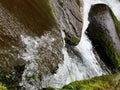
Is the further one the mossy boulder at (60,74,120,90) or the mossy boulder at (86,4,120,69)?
the mossy boulder at (86,4,120,69)

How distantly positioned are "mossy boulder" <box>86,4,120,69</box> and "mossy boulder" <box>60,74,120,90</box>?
340cm

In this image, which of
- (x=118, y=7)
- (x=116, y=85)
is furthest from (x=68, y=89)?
(x=118, y=7)

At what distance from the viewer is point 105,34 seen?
33.3ft

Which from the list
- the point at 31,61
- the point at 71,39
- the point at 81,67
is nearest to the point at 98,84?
the point at 31,61

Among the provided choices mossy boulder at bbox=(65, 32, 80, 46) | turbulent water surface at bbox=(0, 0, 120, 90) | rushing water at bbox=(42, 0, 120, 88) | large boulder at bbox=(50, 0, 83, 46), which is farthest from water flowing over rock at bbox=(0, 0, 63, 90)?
mossy boulder at bbox=(65, 32, 80, 46)

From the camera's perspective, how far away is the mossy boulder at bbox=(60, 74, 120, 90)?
582 centimetres

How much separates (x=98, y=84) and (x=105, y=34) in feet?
13.8

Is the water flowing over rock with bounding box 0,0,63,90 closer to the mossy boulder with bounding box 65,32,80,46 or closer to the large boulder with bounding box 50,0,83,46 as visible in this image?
the large boulder with bounding box 50,0,83,46

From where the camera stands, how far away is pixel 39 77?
6.78 meters

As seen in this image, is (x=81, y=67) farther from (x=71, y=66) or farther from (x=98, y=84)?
(x=98, y=84)

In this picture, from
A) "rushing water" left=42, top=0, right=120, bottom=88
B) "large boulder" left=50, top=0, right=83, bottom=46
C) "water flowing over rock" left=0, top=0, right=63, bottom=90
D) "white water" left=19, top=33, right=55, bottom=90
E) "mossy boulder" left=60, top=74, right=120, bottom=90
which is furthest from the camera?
"large boulder" left=50, top=0, right=83, bottom=46

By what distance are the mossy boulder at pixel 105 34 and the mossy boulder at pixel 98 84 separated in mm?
3395

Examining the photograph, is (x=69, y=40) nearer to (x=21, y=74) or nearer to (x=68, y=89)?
(x=21, y=74)

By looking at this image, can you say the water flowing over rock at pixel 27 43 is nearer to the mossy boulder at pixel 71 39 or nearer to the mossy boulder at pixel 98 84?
the mossy boulder at pixel 71 39
